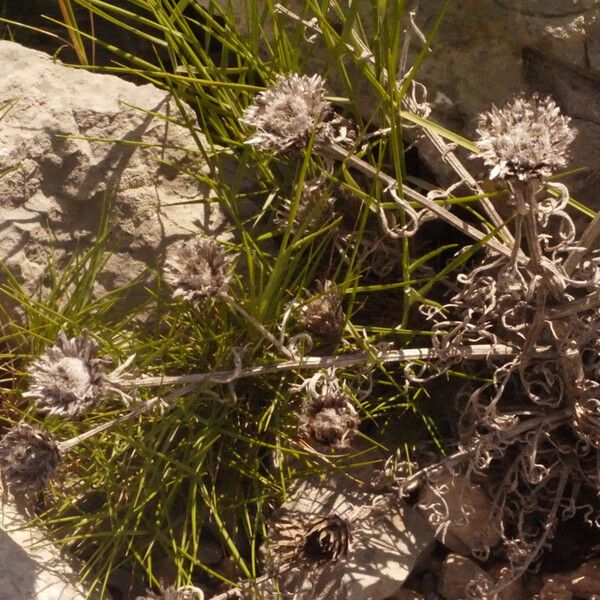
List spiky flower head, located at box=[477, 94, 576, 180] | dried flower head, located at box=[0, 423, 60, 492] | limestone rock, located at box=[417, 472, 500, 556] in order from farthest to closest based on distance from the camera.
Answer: limestone rock, located at box=[417, 472, 500, 556] → dried flower head, located at box=[0, 423, 60, 492] → spiky flower head, located at box=[477, 94, 576, 180]

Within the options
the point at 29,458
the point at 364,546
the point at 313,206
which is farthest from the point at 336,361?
the point at 29,458

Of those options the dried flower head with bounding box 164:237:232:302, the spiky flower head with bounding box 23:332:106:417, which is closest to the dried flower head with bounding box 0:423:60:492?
the spiky flower head with bounding box 23:332:106:417

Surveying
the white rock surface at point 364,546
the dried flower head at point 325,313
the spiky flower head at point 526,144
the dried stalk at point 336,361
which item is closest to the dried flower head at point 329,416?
the dried stalk at point 336,361

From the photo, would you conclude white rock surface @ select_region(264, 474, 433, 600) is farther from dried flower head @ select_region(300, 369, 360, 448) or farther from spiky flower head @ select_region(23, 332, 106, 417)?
spiky flower head @ select_region(23, 332, 106, 417)

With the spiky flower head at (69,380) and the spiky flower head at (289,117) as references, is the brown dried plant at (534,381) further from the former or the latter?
the spiky flower head at (69,380)

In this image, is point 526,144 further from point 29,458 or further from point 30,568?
point 30,568

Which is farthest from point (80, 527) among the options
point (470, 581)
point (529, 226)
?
point (529, 226)
